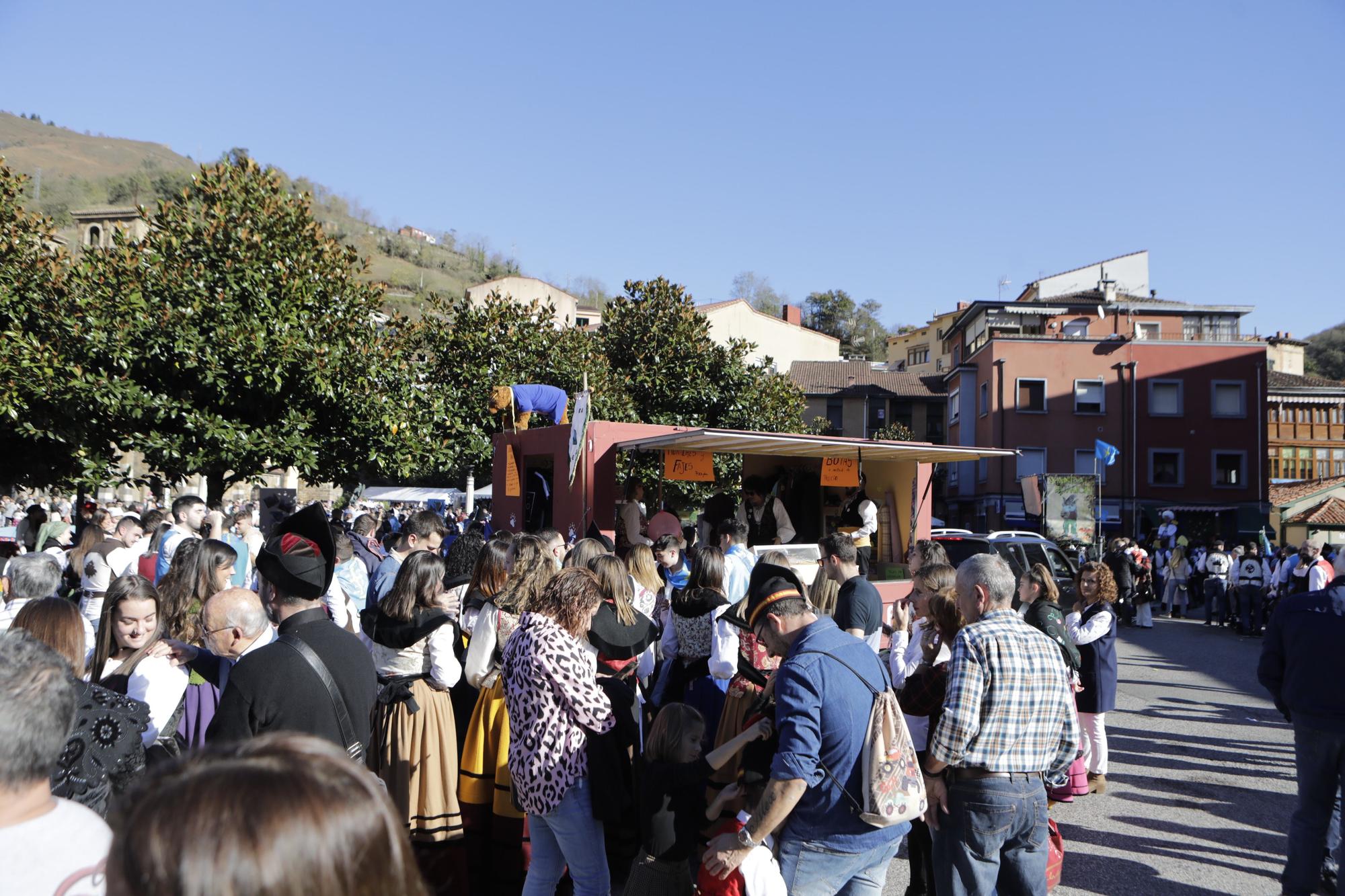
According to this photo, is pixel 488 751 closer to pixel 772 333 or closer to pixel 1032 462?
pixel 1032 462

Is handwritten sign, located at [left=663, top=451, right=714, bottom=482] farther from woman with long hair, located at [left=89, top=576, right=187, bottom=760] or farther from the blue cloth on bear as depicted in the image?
woman with long hair, located at [left=89, top=576, right=187, bottom=760]

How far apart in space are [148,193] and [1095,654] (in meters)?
108

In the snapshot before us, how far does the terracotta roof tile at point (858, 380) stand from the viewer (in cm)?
5531

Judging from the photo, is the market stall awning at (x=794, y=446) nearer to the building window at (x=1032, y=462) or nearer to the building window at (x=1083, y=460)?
the building window at (x=1032, y=462)

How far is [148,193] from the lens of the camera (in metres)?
95.6

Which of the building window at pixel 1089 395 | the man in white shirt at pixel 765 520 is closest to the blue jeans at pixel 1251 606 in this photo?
the man in white shirt at pixel 765 520

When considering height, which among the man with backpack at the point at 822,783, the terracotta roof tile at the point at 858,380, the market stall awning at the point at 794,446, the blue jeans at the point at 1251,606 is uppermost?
the terracotta roof tile at the point at 858,380

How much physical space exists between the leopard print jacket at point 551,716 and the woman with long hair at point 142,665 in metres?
1.37

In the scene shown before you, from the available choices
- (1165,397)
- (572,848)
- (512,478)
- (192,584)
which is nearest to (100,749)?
(572,848)

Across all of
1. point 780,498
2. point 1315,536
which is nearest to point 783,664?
point 780,498

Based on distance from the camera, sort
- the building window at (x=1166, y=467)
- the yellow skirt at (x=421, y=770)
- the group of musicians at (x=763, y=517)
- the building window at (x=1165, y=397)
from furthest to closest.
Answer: the building window at (x=1165, y=397), the building window at (x=1166, y=467), the group of musicians at (x=763, y=517), the yellow skirt at (x=421, y=770)

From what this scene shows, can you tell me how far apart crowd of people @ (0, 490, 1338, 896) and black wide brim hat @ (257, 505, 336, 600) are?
1 cm

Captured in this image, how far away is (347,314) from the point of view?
15.4 metres

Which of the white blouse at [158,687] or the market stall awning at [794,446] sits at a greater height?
the market stall awning at [794,446]
